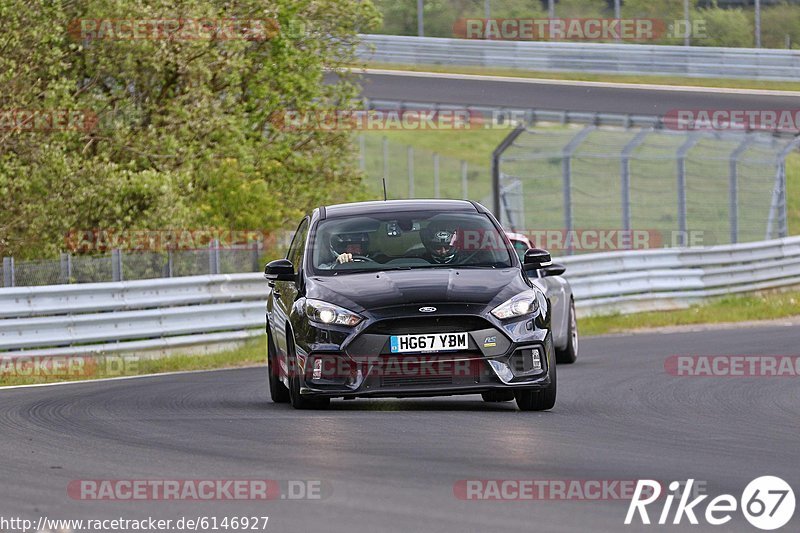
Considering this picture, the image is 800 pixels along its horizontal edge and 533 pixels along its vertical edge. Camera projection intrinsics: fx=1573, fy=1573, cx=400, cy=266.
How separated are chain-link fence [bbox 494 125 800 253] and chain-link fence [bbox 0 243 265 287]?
658 cm

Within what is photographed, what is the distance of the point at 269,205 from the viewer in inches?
1024

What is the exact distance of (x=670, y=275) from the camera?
1031 inches

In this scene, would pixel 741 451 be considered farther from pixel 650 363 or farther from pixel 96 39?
pixel 96 39

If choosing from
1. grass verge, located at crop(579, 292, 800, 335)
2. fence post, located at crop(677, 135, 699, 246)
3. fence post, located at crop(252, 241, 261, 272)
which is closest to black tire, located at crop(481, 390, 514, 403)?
fence post, located at crop(252, 241, 261, 272)

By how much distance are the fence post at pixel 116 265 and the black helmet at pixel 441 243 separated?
8.34 metres

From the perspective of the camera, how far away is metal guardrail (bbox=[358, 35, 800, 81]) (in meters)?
39.9

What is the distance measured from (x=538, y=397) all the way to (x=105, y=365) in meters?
8.17

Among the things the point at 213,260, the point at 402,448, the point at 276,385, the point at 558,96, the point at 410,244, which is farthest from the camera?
the point at 558,96

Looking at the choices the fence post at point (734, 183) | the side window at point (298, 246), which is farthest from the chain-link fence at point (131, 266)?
the fence post at point (734, 183)

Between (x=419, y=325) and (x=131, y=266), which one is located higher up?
(x=419, y=325)

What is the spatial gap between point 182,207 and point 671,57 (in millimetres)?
22423

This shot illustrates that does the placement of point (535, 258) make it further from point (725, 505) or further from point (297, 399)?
point (725, 505)

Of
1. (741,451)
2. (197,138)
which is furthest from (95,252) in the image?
(741,451)

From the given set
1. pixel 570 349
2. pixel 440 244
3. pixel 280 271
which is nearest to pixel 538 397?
pixel 440 244
